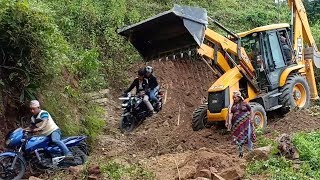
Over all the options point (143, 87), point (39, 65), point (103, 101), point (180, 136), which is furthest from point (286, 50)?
point (39, 65)

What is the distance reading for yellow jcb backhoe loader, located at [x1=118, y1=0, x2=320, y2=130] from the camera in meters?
Result: 11.4

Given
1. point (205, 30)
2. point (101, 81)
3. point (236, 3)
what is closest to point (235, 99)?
point (205, 30)

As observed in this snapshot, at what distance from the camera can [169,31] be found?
11648 millimetres

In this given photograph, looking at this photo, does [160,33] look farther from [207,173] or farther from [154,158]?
[207,173]

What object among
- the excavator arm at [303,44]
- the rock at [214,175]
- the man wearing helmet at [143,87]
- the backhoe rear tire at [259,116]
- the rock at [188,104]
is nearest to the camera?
the rock at [214,175]

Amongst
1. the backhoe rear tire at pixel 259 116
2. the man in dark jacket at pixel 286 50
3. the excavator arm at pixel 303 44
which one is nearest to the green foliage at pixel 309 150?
the backhoe rear tire at pixel 259 116

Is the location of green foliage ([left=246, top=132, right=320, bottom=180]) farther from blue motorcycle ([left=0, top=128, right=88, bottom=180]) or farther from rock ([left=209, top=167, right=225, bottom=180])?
blue motorcycle ([left=0, top=128, right=88, bottom=180])

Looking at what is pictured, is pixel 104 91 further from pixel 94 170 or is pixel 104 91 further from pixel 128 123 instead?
pixel 94 170

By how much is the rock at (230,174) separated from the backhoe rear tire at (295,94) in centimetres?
550

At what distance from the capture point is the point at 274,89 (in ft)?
43.7

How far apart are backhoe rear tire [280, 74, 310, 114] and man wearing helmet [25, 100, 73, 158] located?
5.87 meters

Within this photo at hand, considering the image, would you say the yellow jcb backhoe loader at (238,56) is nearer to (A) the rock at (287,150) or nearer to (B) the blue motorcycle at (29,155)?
(A) the rock at (287,150)

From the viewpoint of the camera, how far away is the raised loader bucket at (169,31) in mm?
10984

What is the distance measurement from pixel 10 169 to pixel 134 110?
377 centimetres
